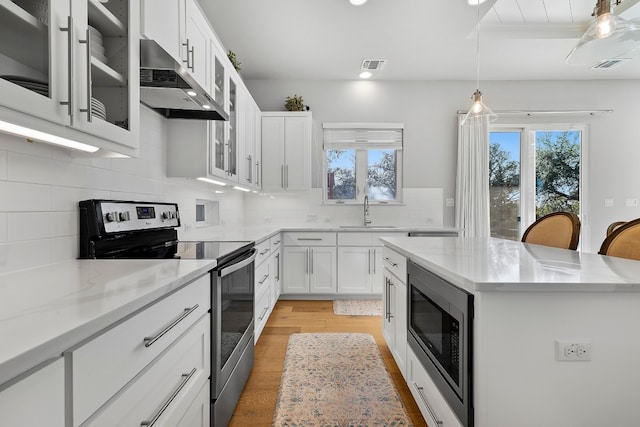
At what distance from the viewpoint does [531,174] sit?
15.6ft

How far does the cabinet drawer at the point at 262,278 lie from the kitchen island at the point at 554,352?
1.76 meters

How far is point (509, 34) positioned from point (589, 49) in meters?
1.74

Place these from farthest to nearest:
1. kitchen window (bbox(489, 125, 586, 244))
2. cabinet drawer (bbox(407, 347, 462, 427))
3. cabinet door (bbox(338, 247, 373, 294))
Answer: kitchen window (bbox(489, 125, 586, 244)), cabinet door (bbox(338, 247, 373, 294)), cabinet drawer (bbox(407, 347, 462, 427))

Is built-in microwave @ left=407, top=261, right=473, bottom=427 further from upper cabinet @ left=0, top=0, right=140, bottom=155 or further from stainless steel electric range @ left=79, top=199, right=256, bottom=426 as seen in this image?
upper cabinet @ left=0, top=0, right=140, bottom=155

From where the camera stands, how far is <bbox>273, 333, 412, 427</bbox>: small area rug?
69.9 inches

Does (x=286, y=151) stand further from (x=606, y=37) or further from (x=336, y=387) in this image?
(x=606, y=37)

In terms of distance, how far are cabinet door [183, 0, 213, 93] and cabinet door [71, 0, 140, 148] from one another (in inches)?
22.5

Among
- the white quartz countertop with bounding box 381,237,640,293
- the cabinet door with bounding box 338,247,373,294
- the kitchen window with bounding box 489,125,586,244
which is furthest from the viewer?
the kitchen window with bounding box 489,125,586,244

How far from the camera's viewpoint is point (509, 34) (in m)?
3.47

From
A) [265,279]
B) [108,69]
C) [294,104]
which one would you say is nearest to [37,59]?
[108,69]

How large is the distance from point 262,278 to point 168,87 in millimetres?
1641

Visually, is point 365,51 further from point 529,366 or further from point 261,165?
point 529,366

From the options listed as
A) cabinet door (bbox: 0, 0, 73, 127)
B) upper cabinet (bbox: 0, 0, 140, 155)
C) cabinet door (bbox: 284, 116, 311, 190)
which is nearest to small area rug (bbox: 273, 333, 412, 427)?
upper cabinet (bbox: 0, 0, 140, 155)

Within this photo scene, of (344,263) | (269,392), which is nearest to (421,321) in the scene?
(269,392)
